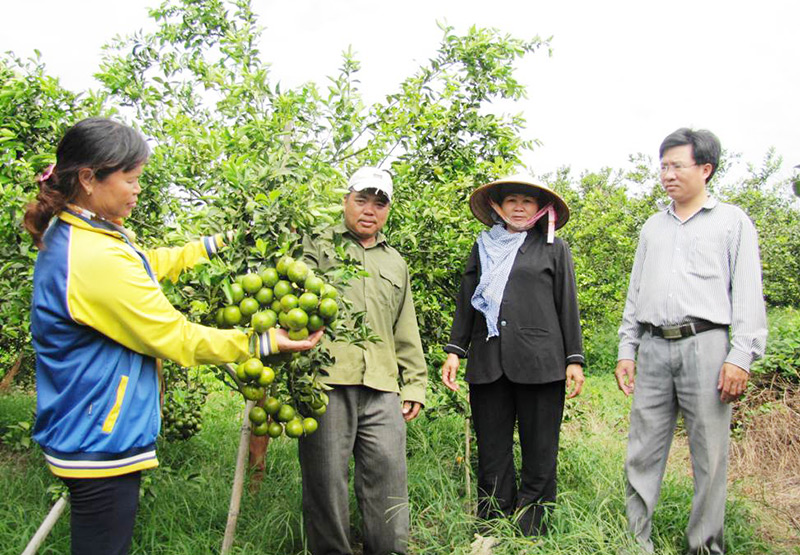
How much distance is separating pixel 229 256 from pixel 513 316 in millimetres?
1598

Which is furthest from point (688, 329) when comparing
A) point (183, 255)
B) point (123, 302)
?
point (123, 302)

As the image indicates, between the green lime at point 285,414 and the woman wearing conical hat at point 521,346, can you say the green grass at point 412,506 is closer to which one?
the woman wearing conical hat at point 521,346

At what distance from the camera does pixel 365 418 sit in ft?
10.2

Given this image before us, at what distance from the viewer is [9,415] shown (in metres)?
5.64

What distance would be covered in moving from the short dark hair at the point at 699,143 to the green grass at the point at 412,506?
1.88m

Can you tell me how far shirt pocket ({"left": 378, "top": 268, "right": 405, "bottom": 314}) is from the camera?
126 inches

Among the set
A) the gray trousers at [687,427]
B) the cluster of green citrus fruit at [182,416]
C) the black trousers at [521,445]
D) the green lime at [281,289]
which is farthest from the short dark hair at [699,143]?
Result: the cluster of green citrus fruit at [182,416]

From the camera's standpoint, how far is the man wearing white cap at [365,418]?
2994 millimetres

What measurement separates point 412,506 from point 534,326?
1304mm

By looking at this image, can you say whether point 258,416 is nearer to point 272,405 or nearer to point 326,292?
point 272,405

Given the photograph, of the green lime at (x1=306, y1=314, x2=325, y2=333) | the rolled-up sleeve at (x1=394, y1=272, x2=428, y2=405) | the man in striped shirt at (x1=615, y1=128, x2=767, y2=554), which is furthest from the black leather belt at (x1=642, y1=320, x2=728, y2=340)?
the green lime at (x1=306, y1=314, x2=325, y2=333)

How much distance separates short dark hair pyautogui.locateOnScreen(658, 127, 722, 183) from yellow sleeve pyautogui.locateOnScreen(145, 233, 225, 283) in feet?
7.51

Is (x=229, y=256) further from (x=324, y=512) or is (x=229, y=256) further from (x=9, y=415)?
(x=9, y=415)

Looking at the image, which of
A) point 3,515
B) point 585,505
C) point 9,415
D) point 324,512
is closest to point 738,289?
point 585,505
